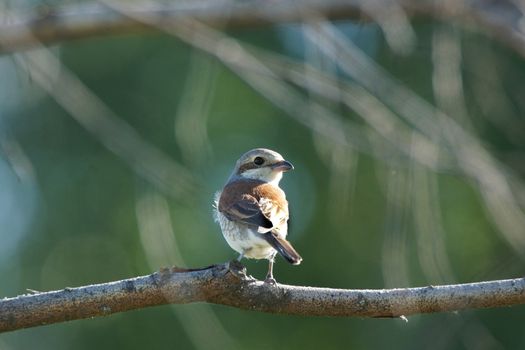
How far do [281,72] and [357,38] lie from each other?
0.49 metres

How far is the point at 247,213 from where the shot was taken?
414 cm

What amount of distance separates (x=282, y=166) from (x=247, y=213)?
0.72 meters

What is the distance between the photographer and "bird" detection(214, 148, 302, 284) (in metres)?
3.89

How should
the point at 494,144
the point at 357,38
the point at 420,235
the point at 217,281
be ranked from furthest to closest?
1. the point at 494,144
2. the point at 357,38
3. the point at 420,235
4. the point at 217,281

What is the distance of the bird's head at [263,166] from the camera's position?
4918mm

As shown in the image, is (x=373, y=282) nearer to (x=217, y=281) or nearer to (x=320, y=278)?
(x=320, y=278)

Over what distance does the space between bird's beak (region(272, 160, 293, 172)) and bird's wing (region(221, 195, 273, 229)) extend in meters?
0.47

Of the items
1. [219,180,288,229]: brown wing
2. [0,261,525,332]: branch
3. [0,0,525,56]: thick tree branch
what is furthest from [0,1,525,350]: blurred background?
[0,261,525,332]: branch

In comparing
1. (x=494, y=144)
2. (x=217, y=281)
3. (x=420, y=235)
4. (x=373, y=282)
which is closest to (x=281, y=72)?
(x=420, y=235)

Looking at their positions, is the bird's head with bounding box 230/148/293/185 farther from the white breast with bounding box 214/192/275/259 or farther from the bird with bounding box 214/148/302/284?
the white breast with bounding box 214/192/275/259

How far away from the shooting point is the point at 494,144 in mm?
7926

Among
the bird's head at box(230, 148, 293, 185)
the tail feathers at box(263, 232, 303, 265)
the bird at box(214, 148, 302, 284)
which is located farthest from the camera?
the bird's head at box(230, 148, 293, 185)

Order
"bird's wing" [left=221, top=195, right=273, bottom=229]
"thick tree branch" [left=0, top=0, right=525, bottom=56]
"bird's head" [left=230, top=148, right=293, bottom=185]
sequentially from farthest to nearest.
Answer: "bird's head" [left=230, top=148, right=293, bottom=185], "thick tree branch" [left=0, top=0, right=525, bottom=56], "bird's wing" [left=221, top=195, right=273, bottom=229]

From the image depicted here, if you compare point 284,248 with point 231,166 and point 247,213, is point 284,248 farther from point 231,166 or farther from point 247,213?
point 231,166
